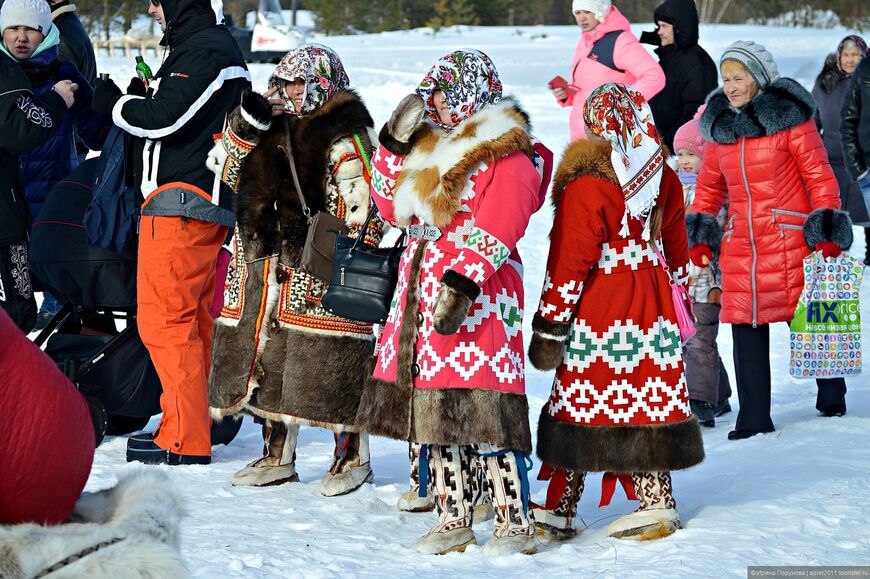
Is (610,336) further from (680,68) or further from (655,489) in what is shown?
(680,68)

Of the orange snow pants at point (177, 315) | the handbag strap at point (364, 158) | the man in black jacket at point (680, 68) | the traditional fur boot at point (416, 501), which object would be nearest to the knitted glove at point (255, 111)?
the handbag strap at point (364, 158)

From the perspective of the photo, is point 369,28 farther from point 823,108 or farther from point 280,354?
point 280,354

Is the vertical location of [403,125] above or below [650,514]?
above

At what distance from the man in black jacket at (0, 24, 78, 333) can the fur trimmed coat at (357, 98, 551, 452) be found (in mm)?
1981

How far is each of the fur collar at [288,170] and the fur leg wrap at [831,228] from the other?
2.21m

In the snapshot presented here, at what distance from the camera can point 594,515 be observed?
4695mm

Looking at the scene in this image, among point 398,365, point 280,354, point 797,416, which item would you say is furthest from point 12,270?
point 797,416

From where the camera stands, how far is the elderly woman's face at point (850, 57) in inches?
386

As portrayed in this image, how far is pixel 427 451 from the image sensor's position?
4250mm

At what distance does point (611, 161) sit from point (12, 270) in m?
2.94

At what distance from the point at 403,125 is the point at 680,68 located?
502cm

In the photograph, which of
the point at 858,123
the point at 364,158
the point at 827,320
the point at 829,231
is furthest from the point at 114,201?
the point at 858,123

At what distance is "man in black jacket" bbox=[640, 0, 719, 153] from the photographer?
8.61m

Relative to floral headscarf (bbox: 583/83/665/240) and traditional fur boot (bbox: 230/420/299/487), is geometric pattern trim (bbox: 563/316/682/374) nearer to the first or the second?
floral headscarf (bbox: 583/83/665/240)
